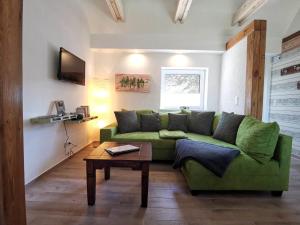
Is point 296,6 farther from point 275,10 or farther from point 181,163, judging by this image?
point 181,163

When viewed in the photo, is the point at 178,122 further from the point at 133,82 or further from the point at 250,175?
the point at 250,175

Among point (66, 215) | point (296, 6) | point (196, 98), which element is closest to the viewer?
point (66, 215)

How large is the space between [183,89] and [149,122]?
1512 millimetres

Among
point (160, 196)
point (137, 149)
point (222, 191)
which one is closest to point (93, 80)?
point (137, 149)

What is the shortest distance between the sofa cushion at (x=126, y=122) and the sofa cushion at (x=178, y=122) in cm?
63

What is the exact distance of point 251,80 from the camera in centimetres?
290

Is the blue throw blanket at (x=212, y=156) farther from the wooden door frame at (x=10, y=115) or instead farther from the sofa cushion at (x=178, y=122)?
the wooden door frame at (x=10, y=115)

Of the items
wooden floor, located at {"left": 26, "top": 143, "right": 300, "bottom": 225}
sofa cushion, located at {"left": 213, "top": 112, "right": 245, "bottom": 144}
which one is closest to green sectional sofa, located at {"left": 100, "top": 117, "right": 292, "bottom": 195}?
wooden floor, located at {"left": 26, "top": 143, "right": 300, "bottom": 225}

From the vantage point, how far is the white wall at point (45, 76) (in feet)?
7.13

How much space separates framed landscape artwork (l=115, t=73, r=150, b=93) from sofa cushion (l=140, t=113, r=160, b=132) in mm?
956

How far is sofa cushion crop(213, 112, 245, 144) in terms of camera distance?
8.79 ft

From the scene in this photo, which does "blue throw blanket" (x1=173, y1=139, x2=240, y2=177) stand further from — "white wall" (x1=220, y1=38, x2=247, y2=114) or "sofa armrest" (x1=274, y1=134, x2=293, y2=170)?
"white wall" (x1=220, y1=38, x2=247, y2=114)

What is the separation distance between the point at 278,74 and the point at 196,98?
1.74 metres

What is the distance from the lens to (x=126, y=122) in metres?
→ 3.43
